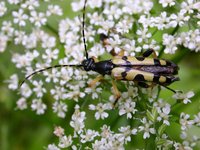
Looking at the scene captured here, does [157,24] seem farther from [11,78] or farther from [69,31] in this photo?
[11,78]

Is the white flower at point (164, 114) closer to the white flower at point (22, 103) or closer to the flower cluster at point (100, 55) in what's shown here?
the flower cluster at point (100, 55)

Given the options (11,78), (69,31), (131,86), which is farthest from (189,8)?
(11,78)

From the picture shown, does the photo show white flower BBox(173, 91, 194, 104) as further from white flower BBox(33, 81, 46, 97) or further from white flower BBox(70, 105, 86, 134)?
white flower BBox(33, 81, 46, 97)

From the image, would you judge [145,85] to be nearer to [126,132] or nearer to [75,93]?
[126,132]

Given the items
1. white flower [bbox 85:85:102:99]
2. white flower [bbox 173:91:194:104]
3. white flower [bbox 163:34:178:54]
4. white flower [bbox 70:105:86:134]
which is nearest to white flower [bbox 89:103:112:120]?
white flower [bbox 85:85:102:99]

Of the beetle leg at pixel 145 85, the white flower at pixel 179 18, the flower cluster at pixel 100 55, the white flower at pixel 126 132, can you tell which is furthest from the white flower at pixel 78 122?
the white flower at pixel 179 18
